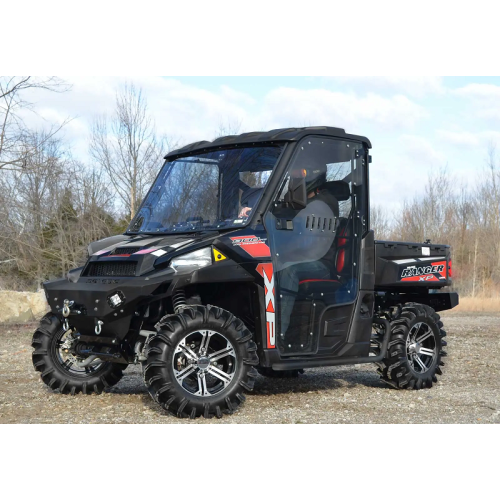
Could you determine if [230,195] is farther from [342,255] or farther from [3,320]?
[3,320]

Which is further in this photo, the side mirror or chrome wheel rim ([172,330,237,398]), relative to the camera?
the side mirror

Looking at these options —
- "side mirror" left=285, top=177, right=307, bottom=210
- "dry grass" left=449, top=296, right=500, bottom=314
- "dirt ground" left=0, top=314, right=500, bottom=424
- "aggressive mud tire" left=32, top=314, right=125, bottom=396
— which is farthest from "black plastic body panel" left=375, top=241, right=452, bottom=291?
"dry grass" left=449, top=296, right=500, bottom=314

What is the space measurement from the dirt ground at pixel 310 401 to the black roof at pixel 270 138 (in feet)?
8.81

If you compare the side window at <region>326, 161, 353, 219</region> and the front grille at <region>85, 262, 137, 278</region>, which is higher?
the side window at <region>326, 161, 353, 219</region>

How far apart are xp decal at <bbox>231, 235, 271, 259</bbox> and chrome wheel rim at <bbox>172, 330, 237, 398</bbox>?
87 centimetres

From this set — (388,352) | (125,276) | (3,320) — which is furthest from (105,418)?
(3,320)

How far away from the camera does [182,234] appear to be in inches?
300

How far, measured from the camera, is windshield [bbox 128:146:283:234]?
24.8 ft

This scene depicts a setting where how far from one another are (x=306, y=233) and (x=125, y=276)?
1.93m

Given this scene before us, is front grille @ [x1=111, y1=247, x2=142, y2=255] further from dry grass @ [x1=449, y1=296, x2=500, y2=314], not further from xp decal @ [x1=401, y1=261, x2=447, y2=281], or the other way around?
dry grass @ [x1=449, y1=296, x2=500, y2=314]

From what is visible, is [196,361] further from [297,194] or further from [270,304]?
[297,194]

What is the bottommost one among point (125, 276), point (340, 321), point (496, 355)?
point (496, 355)

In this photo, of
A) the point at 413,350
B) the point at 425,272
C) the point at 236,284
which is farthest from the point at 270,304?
the point at 425,272

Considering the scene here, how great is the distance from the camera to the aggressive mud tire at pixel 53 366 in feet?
26.1
